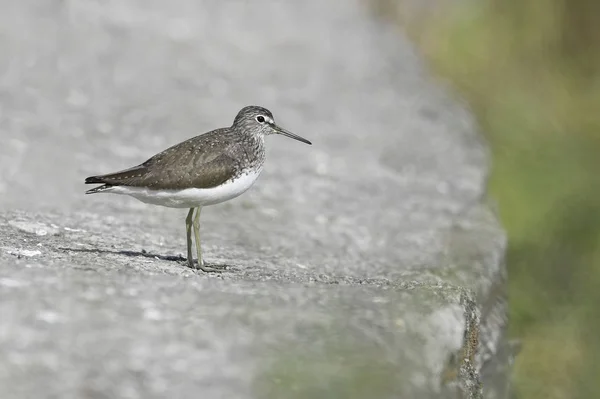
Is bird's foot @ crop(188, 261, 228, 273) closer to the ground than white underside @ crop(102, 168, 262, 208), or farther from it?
closer to the ground

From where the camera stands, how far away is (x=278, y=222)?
450 inches

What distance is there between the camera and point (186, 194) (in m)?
8.55

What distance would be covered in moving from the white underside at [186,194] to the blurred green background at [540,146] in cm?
370

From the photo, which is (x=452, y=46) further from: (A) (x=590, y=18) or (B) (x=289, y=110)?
(B) (x=289, y=110)

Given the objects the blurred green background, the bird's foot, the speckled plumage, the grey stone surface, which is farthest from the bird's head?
the blurred green background

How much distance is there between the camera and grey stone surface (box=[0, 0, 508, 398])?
6730 mm

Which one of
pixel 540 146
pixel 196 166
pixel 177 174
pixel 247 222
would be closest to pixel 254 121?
pixel 196 166

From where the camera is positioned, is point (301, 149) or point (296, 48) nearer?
point (301, 149)

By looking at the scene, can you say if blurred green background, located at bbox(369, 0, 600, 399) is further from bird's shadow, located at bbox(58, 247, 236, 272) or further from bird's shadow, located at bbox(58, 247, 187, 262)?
bird's shadow, located at bbox(58, 247, 187, 262)

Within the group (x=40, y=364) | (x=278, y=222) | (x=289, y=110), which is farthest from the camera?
(x=289, y=110)

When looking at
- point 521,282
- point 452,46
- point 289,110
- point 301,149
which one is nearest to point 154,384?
point 521,282

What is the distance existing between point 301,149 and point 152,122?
2.09 m

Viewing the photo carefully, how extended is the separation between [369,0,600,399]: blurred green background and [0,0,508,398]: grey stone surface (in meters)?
0.88

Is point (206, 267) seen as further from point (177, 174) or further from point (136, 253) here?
point (177, 174)
